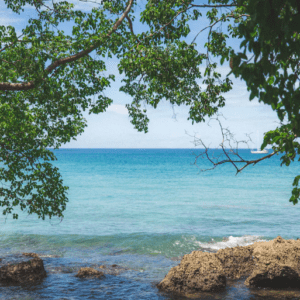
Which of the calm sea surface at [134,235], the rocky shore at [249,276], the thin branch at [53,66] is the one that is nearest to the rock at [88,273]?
the calm sea surface at [134,235]

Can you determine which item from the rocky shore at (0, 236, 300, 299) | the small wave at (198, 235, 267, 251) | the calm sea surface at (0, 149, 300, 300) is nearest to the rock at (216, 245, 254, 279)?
the rocky shore at (0, 236, 300, 299)

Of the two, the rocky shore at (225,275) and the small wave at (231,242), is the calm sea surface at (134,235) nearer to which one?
the small wave at (231,242)

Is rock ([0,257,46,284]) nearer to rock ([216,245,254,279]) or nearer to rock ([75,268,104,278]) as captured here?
rock ([75,268,104,278])

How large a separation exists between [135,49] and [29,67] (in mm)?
2640

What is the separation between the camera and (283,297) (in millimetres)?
8531

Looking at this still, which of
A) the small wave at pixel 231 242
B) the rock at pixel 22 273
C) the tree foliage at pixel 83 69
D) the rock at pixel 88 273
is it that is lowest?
the small wave at pixel 231 242

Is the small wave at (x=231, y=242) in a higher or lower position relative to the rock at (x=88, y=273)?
lower

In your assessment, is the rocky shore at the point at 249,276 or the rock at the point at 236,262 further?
the rock at the point at 236,262

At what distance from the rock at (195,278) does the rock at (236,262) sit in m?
1.01

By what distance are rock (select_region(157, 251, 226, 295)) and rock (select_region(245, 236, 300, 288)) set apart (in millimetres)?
982

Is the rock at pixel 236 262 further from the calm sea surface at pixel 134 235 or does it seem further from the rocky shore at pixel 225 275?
the calm sea surface at pixel 134 235

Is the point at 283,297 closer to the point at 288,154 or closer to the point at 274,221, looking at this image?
the point at 288,154

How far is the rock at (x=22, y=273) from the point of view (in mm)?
9867

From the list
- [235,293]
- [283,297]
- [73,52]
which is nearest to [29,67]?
[73,52]
